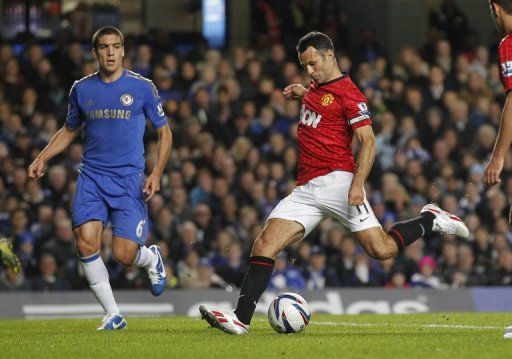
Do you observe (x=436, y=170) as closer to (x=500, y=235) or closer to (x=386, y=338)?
(x=500, y=235)

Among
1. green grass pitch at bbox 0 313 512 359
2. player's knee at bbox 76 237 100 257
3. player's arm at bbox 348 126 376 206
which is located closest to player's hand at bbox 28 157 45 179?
player's knee at bbox 76 237 100 257

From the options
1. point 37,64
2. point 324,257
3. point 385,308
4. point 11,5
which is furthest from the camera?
point 11,5

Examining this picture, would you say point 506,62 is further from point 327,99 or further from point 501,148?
point 327,99

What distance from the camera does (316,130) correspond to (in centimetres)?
931

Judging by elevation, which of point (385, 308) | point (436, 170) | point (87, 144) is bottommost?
point (385, 308)

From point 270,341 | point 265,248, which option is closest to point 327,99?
point 265,248

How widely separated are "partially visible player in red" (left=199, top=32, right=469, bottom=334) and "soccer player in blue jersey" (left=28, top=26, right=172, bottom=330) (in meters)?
1.39

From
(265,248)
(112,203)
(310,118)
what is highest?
(310,118)

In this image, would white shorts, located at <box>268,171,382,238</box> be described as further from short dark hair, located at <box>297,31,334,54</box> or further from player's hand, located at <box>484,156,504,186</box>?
player's hand, located at <box>484,156,504,186</box>

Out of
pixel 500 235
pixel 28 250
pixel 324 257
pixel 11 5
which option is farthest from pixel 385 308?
pixel 11 5

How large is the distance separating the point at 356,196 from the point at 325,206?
48 cm

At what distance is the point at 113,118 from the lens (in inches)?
399

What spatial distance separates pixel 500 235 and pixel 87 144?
27.2ft

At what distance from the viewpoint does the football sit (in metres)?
9.11
